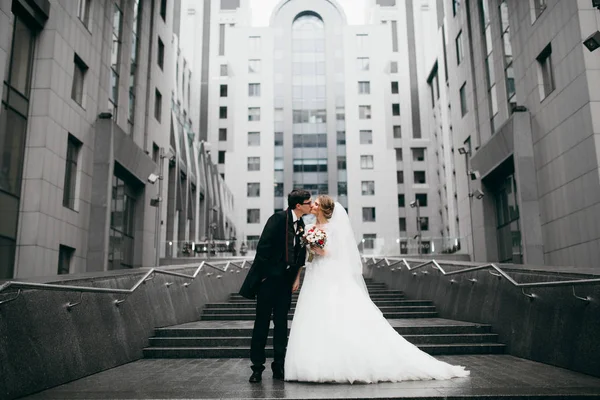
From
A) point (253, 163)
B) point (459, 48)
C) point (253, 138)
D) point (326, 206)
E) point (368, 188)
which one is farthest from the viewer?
point (253, 138)

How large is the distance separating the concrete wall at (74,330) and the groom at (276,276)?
90.8 inches

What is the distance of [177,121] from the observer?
39.1 m

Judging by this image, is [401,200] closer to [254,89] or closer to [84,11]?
[254,89]

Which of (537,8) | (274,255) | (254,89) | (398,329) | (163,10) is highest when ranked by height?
(254,89)

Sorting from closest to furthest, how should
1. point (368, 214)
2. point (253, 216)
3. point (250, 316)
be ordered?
point (250, 316)
point (368, 214)
point (253, 216)

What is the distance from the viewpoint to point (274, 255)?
6.60m

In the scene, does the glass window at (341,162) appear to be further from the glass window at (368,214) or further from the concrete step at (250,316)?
the concrete step at (250,316)

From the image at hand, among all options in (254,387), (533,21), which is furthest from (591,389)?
(533,21)

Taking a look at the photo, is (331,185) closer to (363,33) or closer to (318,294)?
(363,33)

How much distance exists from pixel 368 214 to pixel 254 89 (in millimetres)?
20280

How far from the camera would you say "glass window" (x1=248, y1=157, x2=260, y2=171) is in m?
62.4

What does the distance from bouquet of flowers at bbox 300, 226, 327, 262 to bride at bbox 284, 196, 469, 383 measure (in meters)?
0.11

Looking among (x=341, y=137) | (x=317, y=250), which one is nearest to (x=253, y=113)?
(x=341, y=137)

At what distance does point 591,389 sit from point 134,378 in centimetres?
A: 529
